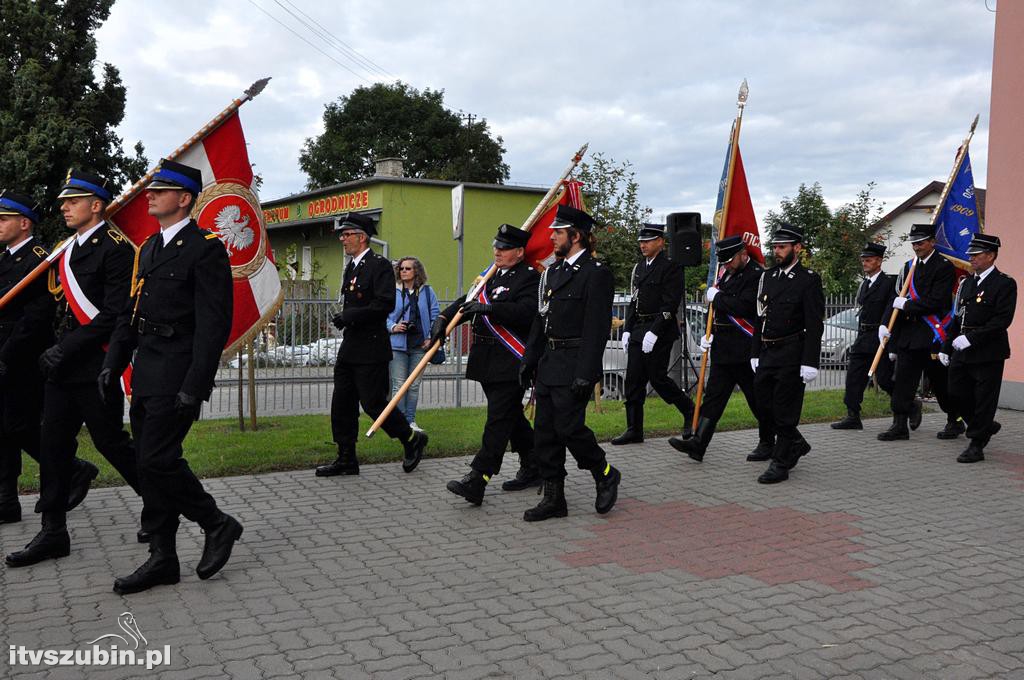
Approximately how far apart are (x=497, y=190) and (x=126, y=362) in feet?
89.0

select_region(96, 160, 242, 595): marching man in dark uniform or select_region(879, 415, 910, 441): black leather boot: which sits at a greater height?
select_region(96, 160, 242, 595): marching man in dark uniform

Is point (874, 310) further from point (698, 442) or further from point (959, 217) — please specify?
point (698, 442)

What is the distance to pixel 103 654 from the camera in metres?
4.07

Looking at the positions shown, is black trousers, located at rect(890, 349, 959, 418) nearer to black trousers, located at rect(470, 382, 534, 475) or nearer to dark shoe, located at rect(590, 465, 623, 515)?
dark shoe, located at rect(590, 465, 623, 515)

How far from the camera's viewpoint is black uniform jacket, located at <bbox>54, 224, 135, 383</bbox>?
17.7ft

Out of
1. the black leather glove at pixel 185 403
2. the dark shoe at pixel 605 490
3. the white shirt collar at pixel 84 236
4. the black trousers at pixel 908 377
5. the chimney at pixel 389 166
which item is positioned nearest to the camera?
the black leather glove at pixel 185 403

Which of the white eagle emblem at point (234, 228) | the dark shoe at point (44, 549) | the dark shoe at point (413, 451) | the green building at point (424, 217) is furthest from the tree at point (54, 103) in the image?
the green building at point (424, 217)

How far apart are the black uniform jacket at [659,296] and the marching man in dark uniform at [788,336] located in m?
1.37

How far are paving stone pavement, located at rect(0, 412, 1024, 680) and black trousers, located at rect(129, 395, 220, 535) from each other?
1.28ft

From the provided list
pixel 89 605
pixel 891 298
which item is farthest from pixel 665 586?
pixel 891 298

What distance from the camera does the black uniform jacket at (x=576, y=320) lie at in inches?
249

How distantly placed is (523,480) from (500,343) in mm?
1287

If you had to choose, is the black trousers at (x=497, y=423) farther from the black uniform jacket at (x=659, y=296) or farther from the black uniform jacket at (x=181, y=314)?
the black uniform jacket at (x=659, y=296)

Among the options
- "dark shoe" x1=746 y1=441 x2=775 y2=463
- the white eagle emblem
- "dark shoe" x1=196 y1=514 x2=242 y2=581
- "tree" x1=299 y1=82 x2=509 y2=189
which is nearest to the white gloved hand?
"dark shoe" x1=746 y1=441 x2=775 y2=463
